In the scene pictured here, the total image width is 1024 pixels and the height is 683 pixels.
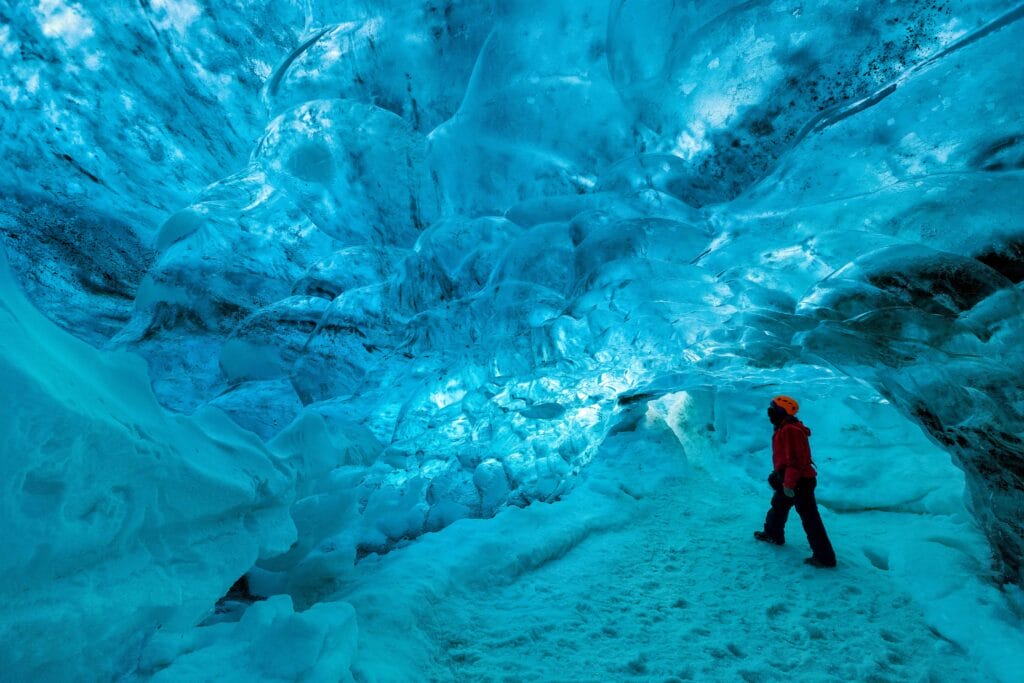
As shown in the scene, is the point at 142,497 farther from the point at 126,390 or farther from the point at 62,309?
the point at 62,309

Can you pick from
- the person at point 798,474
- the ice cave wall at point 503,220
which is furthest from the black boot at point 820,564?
the ice cave wall at point 503,220

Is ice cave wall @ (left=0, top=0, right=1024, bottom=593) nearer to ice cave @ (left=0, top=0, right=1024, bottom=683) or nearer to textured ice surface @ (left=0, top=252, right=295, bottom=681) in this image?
ice cave @ (left=0, top=0, right=1024, bottom=683)

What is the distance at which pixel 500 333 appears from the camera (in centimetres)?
491

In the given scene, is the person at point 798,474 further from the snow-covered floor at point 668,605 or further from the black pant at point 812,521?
the snow-covered floor at point 668,605

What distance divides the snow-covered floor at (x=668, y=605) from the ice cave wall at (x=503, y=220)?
23.5 inches

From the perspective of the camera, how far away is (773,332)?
4.16 meters

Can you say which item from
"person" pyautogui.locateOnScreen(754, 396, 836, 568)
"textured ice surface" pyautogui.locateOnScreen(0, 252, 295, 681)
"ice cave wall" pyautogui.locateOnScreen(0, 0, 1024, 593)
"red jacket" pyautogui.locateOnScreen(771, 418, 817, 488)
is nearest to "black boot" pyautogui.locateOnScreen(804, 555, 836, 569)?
"person" pyautogui.locateOnScreen(754, 396, 836, 568)

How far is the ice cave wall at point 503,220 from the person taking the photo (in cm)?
335

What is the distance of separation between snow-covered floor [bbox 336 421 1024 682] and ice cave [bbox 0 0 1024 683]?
0.03 meters

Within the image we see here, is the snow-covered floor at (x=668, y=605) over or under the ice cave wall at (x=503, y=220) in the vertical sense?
under

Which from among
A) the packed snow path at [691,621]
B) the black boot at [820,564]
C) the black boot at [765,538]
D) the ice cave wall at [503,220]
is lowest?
the packed snow path at [691,621]

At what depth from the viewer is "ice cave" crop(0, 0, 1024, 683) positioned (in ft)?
6.81

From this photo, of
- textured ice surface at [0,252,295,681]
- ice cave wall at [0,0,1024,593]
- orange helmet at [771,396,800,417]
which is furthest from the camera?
orange helmet at [771,396,800,417]

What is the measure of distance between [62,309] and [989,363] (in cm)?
625
